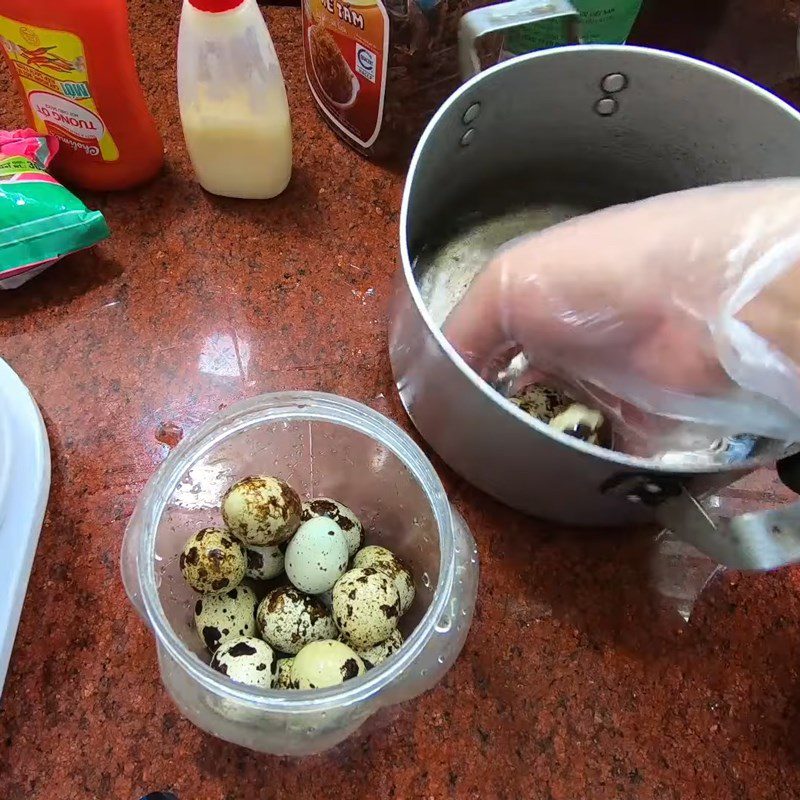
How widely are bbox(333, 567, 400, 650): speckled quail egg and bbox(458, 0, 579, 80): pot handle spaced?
16.1 inches

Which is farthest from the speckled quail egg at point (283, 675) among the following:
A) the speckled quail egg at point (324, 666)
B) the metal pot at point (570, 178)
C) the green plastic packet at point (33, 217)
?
the green plastic packet at point (33, 217)

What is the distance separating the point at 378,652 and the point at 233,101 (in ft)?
1.54

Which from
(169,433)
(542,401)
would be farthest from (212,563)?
(542,401)

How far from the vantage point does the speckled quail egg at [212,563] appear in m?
0.49

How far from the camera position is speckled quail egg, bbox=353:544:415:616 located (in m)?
0.51

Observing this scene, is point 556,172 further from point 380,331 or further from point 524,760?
point 524,760

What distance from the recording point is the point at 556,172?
0.76m

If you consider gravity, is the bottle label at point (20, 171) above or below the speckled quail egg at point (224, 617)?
above

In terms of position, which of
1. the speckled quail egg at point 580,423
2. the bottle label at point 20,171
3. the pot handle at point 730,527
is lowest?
the speckled quail egg at point 580,423

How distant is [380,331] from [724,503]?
33 cm

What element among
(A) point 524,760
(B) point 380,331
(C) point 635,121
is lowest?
(A) point 524,760

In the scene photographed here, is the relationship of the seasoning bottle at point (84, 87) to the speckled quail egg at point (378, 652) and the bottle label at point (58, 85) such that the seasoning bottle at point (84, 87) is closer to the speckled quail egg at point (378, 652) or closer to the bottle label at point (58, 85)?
the bottle label at point (58, 85)

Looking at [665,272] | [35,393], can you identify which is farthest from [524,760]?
[35,393]

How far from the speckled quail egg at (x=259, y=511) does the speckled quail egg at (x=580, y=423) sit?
20 centimetres
